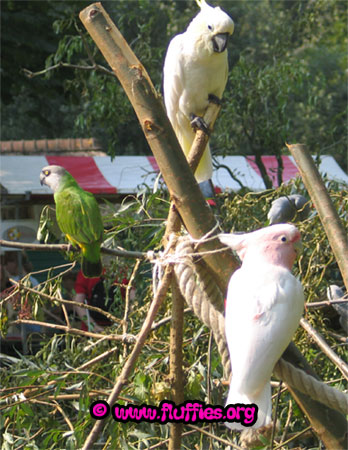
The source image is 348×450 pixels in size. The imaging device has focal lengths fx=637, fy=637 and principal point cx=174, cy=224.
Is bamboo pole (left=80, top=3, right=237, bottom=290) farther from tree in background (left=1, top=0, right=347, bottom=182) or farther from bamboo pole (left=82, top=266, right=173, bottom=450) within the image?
tree in background (left=1, top=0, right=347, bottom=182)

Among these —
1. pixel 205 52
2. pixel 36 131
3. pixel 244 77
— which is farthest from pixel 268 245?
pixel 36 131

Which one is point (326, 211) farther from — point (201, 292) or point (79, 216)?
point (79, 216)

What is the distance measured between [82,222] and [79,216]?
0.02 m

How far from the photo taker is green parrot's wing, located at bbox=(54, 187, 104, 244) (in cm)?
146

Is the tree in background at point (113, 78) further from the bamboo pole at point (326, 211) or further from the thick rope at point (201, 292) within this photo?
the thick rope at point (201, 292)

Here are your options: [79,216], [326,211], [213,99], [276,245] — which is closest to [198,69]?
[213,99]

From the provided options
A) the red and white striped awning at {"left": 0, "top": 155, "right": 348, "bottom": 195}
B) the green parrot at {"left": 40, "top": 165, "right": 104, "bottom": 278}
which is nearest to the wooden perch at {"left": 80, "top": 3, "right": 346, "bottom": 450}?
the green parrot at {"left": 40, "top": 165, "right": 104, "bottom": 278}

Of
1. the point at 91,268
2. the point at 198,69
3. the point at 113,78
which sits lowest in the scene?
the point at 91,268

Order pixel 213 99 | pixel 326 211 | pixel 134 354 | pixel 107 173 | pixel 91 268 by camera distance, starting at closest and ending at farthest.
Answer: pixel 134 354, pixel 326 211, pixel 91 268, pixel 213 99, pixel 107 173

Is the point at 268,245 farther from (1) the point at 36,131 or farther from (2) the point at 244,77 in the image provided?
(1) the point at 36,131

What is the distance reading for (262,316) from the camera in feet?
2.39

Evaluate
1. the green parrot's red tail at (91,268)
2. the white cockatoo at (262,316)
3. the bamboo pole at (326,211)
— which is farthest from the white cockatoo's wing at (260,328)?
the green parrot's red tail at (91,268)

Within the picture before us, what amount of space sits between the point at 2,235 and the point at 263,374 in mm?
3309

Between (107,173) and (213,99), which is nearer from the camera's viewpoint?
(213,99)
